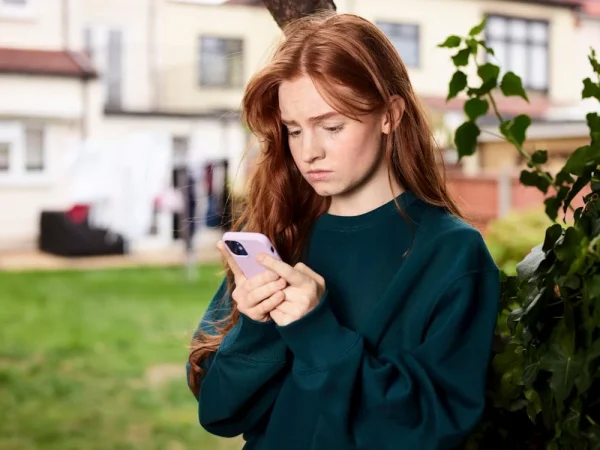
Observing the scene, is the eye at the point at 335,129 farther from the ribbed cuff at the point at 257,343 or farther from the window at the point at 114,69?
the window at the point at 114,69

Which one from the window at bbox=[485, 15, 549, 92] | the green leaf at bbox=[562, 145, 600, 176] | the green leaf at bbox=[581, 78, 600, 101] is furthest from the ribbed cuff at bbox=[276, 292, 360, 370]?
the window at bbox=[485, 15, 549, 92]

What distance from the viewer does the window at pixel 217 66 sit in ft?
38.3

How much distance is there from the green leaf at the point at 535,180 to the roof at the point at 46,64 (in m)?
9.22

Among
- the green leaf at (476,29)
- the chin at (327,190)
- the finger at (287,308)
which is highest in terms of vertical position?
the green leaf at (476,29)

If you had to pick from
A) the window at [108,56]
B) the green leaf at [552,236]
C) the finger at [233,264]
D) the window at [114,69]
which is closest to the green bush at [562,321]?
the green leaf at [552,236]

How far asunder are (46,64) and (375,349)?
376 inches

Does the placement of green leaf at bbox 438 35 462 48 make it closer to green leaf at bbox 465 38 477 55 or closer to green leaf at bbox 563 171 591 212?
green leaf at bbox 465 38 477 55

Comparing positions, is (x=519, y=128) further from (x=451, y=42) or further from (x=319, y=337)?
(x=319, y=337)

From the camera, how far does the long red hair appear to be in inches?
27.7

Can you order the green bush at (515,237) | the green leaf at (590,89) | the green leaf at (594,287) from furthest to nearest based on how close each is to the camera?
the green bush at (515,237) → the green leaf at (590,89) → the green leaf at (594,287)

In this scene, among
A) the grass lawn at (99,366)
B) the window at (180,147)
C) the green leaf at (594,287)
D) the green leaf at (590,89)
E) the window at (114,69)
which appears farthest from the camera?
the window at (114,69)

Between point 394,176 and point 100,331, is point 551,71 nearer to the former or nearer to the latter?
point 100,331

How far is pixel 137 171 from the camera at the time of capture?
7633 mm

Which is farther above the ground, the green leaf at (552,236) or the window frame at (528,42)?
the window frame at (528,42)
